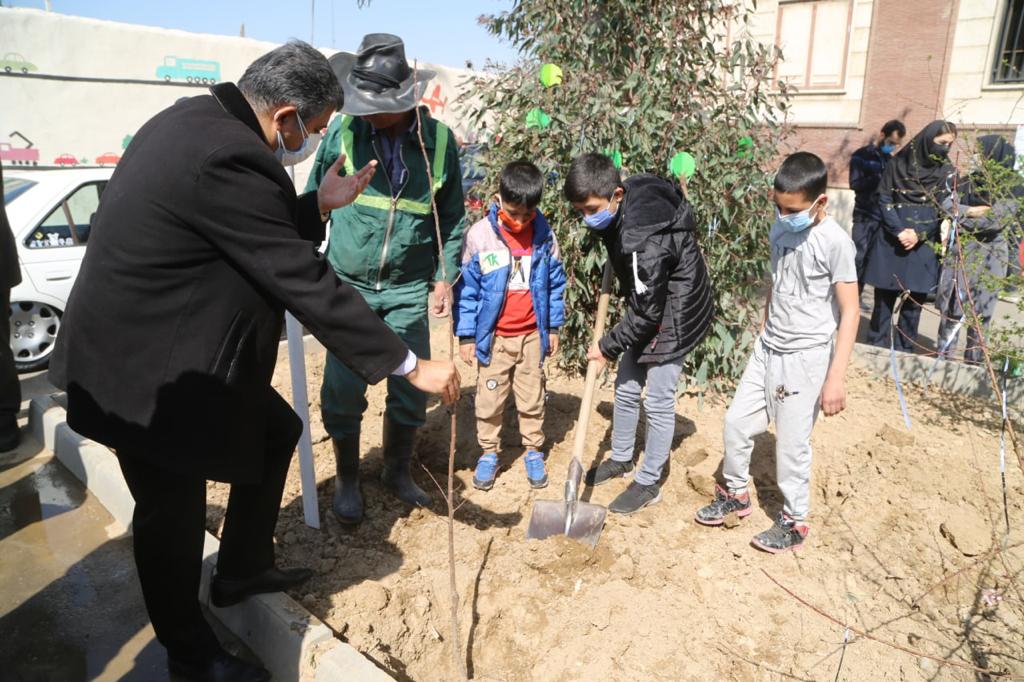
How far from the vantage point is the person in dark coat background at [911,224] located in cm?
561

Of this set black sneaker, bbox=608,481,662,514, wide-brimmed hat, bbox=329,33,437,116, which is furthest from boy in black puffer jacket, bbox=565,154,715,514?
wide-brimmed hat, bbox=329,33,437,116

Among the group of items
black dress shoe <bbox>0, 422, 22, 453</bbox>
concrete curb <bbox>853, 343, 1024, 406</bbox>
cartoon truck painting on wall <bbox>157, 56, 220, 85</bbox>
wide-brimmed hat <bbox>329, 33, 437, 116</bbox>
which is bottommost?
concrete curb <bbox>853, 343, 1024, 406</bbox>

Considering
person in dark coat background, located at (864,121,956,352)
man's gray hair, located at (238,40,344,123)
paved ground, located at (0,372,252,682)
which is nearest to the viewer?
man's gray hair, located at (238,40,344,123)

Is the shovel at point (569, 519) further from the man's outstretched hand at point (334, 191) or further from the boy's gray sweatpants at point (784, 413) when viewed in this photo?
the man's outstretched hand at point (334, 191)

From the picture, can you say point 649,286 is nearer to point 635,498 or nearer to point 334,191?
point 635,498

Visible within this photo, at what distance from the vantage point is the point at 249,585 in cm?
261

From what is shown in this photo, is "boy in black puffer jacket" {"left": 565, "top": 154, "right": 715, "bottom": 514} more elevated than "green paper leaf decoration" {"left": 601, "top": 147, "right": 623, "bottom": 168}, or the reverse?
"green paper leaf decoration" {"left": 601, "top": 147, "right": 623, "bottom": 168}

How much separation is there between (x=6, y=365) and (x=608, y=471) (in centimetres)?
343

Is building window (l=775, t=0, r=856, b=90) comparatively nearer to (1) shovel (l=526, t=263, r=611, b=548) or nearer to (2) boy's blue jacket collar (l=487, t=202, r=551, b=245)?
(2) boy's blue jacket collar (l=487, t=202, r=551, b=245)

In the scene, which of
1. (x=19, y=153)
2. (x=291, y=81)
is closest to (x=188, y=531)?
(x=291, y=81)

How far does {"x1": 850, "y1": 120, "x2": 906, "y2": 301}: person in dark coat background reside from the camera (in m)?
6.47

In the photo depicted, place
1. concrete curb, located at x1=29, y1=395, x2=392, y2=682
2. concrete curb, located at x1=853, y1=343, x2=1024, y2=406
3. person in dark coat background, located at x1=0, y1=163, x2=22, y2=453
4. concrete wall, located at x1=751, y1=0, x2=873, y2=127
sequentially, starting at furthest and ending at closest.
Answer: concrete wall, located at x1=751, y1=0, x2=873, y2=127
concrete curb, located at x1=853, y1=343, x2=1024, y2=406
person in dark coat background, located at x1=0, y1=163, x2=22, y2=453
concrete curb, located at x1=29, y1=395, x2=392, y2=682

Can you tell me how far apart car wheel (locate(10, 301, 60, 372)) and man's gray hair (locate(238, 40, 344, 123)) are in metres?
4.71

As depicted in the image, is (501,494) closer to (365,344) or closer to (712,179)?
(365,344)
